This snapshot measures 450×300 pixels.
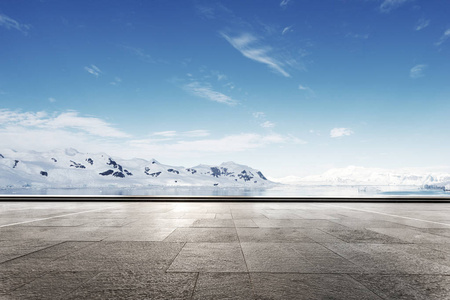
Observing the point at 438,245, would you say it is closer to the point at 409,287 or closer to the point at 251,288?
the point at 409,287

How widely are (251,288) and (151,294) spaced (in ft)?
5.15

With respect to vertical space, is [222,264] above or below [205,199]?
below

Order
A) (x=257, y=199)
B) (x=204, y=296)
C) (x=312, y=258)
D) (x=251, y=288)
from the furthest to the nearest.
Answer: (x=257, y=199), (x=312, y=258), (x=251, y=288), (x=204, y=296)

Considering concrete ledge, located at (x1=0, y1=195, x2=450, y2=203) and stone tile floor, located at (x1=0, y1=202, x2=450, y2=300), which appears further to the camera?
concrete ledge, located at (x1=0, y1=195, x2=450, y2=203)

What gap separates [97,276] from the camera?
5141 millimetres

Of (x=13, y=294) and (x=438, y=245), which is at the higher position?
(x=438, y=245)

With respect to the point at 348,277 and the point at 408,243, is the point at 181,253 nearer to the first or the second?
the point at 348,277

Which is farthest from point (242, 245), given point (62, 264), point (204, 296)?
point (62, 264)

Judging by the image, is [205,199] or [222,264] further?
[205,199]

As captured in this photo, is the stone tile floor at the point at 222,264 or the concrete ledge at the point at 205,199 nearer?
the stone tile floor at the point at 222,264

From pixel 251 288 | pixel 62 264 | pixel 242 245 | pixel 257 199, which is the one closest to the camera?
pixel 251 288

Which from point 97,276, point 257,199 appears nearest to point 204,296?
point 97,276

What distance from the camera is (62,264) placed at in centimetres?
587

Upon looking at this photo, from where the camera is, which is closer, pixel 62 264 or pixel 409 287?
pixel 409 287
